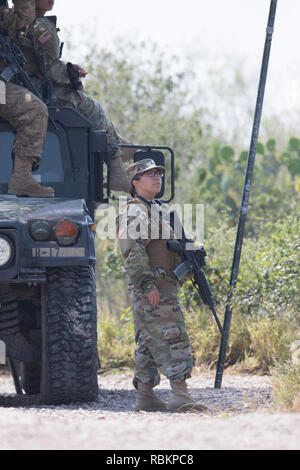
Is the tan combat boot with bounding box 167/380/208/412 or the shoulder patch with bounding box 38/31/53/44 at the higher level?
the shoulder patch with bounding box 38/31/53/44

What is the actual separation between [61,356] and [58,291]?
390 millimetres

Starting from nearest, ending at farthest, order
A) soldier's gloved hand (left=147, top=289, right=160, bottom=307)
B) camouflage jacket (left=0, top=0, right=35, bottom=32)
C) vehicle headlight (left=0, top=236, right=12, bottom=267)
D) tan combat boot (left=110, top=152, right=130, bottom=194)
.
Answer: vehicle headlight (left=0, top=236, right=12, bottom=267), soldier's gloved hand (left=147, top=289, right=160, bottom=307), camouflage jacket (left=0, top=0, right=35, bottom=32), tan combat boot (left=110, top=152, right=130, bottom=194)

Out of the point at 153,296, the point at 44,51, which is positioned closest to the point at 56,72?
the point at 44,51

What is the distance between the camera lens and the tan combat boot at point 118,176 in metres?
6.56

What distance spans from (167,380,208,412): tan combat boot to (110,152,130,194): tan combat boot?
167 cm

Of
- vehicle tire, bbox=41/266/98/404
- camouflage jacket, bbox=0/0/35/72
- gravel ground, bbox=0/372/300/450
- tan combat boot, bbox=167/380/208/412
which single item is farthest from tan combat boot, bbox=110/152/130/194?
gravel ground, bbox=0/372/300/450

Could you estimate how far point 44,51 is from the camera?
652cm

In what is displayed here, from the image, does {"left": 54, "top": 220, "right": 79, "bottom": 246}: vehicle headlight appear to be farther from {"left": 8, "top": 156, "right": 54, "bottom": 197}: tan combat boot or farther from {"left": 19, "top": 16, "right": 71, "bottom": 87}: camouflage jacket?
{"left": 19, "top": 16, "right": 71, "bottom": 87}: camouflage jacket

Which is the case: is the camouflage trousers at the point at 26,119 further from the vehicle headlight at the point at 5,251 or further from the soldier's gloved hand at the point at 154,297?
the soldier's gloved hand at the point at 154,297

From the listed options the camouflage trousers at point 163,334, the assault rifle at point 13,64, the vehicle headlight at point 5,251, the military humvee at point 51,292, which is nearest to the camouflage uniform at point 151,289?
the camouflage trousers at point 163,334

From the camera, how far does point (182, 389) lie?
5.54 meters

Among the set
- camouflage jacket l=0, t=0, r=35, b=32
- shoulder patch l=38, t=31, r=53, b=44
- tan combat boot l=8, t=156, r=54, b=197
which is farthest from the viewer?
shoulder patch l=38, t=31, r=53, b=44

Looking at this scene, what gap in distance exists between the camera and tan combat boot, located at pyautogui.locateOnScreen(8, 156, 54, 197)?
19.5 feet
